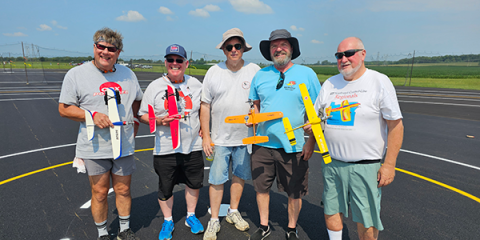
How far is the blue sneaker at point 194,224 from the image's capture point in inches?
138

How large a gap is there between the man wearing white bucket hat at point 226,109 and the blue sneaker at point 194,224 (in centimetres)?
16

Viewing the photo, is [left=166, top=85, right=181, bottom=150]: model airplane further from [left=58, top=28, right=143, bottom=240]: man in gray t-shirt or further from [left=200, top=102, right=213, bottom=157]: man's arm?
[left=58, top=28, right=143, bottom=240]: man in gray t-shirt

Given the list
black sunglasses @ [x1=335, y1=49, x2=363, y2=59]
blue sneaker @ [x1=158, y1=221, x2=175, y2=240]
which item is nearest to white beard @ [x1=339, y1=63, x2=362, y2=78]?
black sunglasses @ [x1=335, y1=49, x2=363, y2=59]

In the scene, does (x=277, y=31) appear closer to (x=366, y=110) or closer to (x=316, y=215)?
(x=366, y=110)

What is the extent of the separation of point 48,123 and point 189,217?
938 centimetres

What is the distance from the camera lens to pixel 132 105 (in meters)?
3.44

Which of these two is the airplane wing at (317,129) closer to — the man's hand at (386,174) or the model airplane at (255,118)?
the model airplane at (255,118)

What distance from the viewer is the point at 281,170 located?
3.24 meters

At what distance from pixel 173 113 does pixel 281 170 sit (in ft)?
5.28

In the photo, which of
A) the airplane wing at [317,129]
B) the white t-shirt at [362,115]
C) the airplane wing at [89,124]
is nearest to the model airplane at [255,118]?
the airplane wing at [317,129]

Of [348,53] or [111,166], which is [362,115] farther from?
[111,166]

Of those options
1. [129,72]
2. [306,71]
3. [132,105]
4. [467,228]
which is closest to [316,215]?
[467,228]

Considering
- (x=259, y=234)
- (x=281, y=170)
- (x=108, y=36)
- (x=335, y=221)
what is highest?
(x=108, y=36)

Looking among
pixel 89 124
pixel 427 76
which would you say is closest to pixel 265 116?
pixel 89 124
